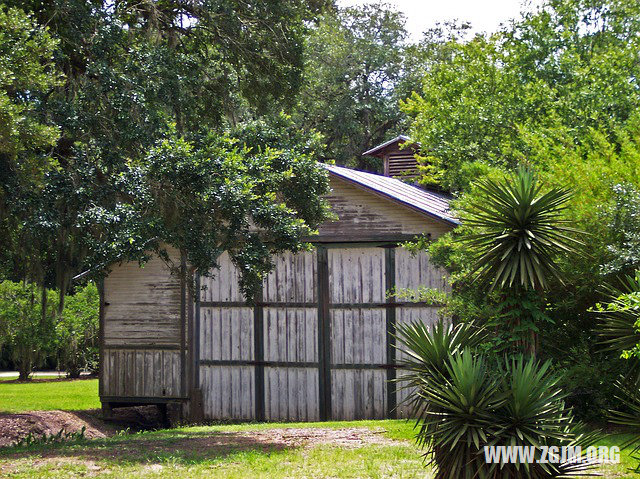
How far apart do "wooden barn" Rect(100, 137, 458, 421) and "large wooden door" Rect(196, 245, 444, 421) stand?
2 centimetres

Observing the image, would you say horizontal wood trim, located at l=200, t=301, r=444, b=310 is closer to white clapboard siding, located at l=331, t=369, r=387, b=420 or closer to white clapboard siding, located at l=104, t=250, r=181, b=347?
white clapboard siding, located at l=104, t=250, r=181, b=347

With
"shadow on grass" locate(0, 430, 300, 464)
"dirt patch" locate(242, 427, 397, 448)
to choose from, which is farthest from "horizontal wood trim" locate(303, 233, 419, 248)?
"shadow on grass" locate(0, 430, 300, 464)

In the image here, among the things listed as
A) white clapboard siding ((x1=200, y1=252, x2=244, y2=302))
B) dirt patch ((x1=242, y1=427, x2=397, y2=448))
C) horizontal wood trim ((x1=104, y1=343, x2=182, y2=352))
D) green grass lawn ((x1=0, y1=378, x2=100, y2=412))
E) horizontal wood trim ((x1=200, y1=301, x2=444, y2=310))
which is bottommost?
green grass lawn ((x1=0, y1=378, x2=100, y2=412))

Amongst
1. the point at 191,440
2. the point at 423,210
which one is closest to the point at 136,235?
the point at 191,440

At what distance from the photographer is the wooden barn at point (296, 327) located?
17.9m

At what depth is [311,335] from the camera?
18281 mm

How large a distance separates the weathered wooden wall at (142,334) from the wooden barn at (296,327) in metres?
0.02

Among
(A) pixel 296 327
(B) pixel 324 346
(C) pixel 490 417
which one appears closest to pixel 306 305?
(A) pixel 296 327

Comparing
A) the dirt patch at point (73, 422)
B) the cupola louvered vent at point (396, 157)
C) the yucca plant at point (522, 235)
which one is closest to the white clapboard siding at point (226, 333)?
the dirt patch at point (73, 422)

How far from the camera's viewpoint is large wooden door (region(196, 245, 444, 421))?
17.9m

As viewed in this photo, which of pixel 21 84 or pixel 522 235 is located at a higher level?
pixel 21 84

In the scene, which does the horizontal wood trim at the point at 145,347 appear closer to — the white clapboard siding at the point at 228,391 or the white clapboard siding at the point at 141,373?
the white clapboard siding at the point at 141,373

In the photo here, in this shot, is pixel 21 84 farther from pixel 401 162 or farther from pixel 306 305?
pixel 401 162

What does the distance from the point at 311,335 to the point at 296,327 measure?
372mm
